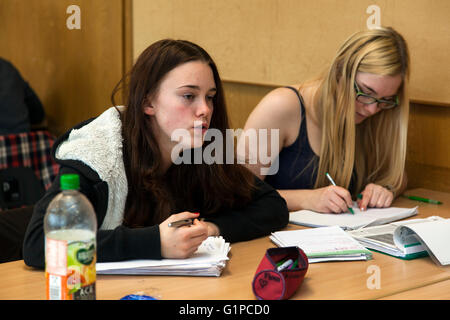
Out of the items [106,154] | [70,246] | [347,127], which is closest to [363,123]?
[347,127]

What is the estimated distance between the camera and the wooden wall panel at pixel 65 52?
376 cm

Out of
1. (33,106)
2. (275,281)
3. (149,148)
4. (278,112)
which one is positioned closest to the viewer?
(275,281)

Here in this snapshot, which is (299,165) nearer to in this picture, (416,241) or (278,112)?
(278,112)

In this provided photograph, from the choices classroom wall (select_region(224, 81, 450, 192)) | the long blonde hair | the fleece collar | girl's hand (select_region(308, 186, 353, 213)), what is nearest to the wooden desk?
the fleece collar

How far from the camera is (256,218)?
1756 millimetres

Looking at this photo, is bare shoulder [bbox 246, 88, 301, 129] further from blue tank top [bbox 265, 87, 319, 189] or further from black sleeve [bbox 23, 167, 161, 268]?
black sleeve [bbox 23, 167, 161, 268]

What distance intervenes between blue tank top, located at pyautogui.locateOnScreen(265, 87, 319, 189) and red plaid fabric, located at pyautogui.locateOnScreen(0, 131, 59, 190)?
4.96 ft

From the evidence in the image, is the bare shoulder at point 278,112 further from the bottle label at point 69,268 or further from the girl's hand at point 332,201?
the bottle label at point 69,268

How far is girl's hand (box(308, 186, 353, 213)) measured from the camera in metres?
2.03

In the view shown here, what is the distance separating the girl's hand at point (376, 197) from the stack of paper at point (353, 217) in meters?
0.02

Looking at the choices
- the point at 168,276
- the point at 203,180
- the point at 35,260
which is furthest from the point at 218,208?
the point at 35,260

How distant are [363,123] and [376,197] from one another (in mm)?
362

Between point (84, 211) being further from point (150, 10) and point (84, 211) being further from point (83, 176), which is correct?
point (150, 10)
